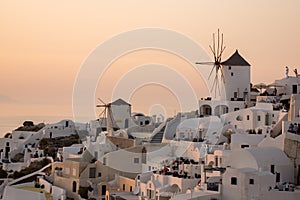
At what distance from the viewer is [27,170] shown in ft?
154

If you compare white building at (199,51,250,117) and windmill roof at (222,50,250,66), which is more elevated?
windmill roof at (222,50,250,66)

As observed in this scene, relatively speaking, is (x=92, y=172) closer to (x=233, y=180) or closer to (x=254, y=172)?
(x=233, y=180)

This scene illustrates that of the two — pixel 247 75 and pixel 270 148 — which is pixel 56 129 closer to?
pixel 247 75

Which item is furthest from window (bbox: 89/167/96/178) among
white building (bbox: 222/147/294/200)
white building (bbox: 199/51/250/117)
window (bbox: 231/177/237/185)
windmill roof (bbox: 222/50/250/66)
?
window (bbox: 231/177/237/185)

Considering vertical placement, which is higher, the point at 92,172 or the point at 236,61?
the point at 236,61

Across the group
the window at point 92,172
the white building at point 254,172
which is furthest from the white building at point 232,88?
the white building at point 254,172

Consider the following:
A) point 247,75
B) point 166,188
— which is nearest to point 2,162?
point 247,75

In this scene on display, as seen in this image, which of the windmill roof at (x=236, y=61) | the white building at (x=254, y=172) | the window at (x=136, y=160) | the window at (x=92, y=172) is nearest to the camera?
the white building at (x=254, y=172)

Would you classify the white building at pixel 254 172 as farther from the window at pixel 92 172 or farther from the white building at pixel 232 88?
the white building at pixel 232 88

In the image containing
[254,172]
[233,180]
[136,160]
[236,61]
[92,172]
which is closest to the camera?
[254,172]

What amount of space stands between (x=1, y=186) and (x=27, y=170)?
6.58ft

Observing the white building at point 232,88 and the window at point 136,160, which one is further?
the white building at point 232,88

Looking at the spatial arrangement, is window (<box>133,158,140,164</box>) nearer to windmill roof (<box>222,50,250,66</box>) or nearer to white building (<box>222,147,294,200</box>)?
white building (<box>222,147,294,200</box>)

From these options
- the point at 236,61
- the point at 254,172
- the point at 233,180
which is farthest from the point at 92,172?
the point at 254,172
